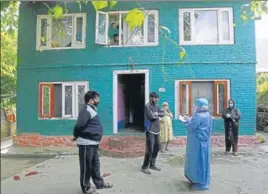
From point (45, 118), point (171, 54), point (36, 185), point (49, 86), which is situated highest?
point (171, 54)

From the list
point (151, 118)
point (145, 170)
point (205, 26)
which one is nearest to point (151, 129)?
point (151, 118)

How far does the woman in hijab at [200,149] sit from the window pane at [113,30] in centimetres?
562

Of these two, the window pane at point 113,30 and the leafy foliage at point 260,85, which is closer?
the leafy foliage at point 260,85

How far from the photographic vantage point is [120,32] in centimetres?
967

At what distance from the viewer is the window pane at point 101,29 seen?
946 centimetres

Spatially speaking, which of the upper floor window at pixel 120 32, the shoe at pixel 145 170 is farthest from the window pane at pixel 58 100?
the shoe at pixel 145 170

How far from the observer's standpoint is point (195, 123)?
180 inches

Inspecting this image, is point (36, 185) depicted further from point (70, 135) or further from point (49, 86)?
point (49, 86)

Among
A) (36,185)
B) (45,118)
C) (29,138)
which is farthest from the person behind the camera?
(45,118)

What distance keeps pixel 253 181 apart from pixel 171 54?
5.14 meters

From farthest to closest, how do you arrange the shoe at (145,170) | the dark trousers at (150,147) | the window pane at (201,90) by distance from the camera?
the window pane at (201,90), the shoe at (145,170), the dark trousers at (150,147)

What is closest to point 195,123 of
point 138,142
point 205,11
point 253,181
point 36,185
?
point 253,181

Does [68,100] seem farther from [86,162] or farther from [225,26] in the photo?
[86,162]

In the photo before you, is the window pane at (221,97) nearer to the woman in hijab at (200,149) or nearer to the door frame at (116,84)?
the door frame at (116,84)
